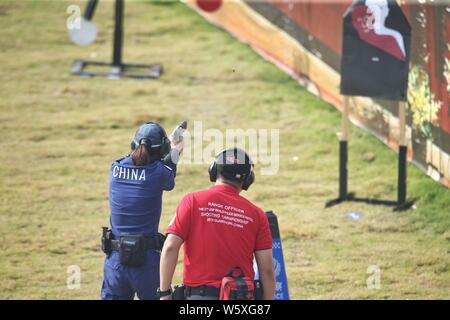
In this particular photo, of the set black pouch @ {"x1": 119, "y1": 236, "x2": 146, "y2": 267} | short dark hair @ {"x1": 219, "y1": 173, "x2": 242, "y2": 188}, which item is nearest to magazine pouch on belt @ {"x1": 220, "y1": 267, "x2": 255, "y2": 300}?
short dark hair @ {"x1": 219, "y1": 173, "x2": 242, "y2": 188}

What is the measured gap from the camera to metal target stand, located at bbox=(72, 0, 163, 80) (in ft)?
57.1

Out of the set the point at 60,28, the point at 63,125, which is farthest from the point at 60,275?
the point at 60,28

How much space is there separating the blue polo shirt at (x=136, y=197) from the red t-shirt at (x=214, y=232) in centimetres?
125

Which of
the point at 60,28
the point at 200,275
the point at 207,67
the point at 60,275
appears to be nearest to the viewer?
the point at 200,275

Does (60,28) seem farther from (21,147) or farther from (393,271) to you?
(393,271)

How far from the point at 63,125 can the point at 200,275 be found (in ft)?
27.9

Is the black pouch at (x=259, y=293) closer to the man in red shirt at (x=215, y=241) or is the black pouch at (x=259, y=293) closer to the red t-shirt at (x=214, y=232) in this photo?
the man in red shirt at (x=215, y=241)

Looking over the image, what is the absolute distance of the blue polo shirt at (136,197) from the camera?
30.9 feet

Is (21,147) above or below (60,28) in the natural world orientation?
below

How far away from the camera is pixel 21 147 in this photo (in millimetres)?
15594

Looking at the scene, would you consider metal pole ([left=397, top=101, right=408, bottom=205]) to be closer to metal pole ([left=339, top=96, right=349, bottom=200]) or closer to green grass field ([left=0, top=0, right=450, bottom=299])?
green grass field ([left=0, top=0, right=450, bottom=299])

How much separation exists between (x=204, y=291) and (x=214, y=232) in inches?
18.3

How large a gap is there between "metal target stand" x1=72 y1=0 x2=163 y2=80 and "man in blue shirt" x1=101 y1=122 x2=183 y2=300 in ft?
26.6

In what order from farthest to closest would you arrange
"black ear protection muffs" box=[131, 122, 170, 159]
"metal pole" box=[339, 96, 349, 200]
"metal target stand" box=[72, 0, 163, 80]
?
"metal target stand" box=[72, 0, 163, 80], "metal pole" box=[339, 96, 349, 200], "black ear protection muffs" box=[131, 122, 170, 159]
